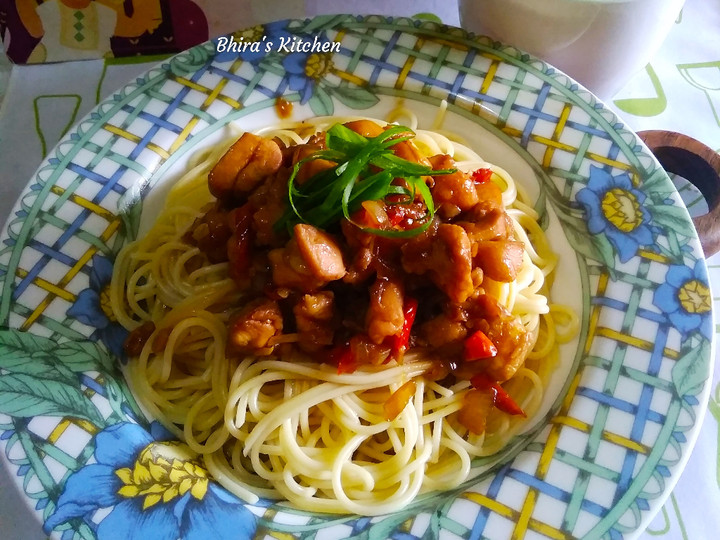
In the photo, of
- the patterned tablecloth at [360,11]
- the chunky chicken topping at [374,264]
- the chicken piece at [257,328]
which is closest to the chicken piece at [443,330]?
the chunky chicken topping at [374,264]

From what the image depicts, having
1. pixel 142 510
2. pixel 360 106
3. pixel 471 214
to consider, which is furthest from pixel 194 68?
pixel 142 510

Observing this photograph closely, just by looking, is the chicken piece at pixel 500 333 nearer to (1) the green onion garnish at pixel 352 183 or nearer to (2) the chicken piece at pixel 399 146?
(1) the green onion garnish at pixel 352 183

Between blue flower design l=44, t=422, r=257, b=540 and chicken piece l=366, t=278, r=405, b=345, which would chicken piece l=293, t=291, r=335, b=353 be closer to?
chicken piece l=366, t=278, r=405, b=345

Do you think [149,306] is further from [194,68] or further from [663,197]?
[663,197]

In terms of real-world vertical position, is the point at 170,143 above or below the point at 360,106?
below

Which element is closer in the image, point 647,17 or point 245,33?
point 647,17

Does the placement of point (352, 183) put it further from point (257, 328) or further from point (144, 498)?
point (144, 498)
